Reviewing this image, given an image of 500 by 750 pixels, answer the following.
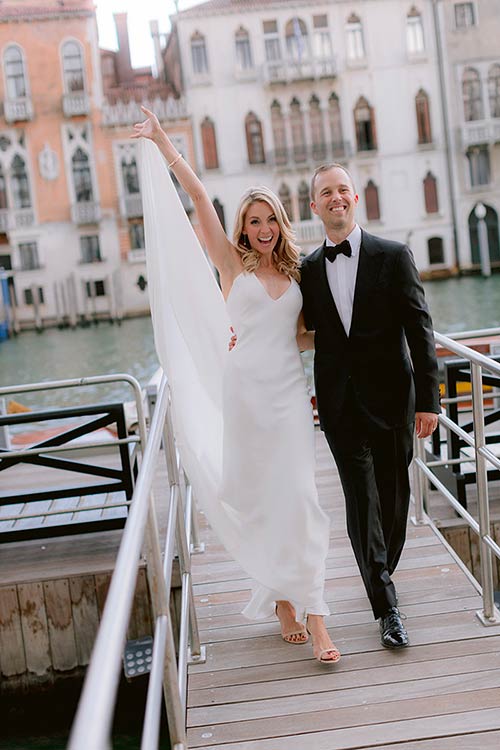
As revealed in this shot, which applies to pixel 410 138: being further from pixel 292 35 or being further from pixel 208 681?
pixel 208 681

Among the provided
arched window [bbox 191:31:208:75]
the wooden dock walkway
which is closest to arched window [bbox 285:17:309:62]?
arched window [bbox 191:31:208:75]

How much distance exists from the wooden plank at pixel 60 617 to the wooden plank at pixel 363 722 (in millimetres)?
1424

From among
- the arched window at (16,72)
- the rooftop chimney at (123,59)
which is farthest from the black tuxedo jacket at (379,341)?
the rooftop chimney at (123,59)

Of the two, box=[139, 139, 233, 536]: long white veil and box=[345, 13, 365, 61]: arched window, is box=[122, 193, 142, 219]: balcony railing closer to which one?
box=[345, 13, 365, 61]: arched window

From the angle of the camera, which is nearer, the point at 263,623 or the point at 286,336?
the point at 286,336

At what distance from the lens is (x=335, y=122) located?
32.8 metres

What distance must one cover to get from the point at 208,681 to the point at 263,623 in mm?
375

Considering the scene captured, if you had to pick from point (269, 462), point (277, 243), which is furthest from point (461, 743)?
point (277, 243)

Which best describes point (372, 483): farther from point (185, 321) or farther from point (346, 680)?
point (185, 321)

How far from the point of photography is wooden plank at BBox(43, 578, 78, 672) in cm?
340

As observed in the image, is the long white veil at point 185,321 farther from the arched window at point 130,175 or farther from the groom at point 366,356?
the arched window at point 130,175

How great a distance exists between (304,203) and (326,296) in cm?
3007

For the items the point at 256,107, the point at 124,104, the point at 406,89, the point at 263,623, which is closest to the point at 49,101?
the point at 124,104

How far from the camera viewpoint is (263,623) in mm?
2674
